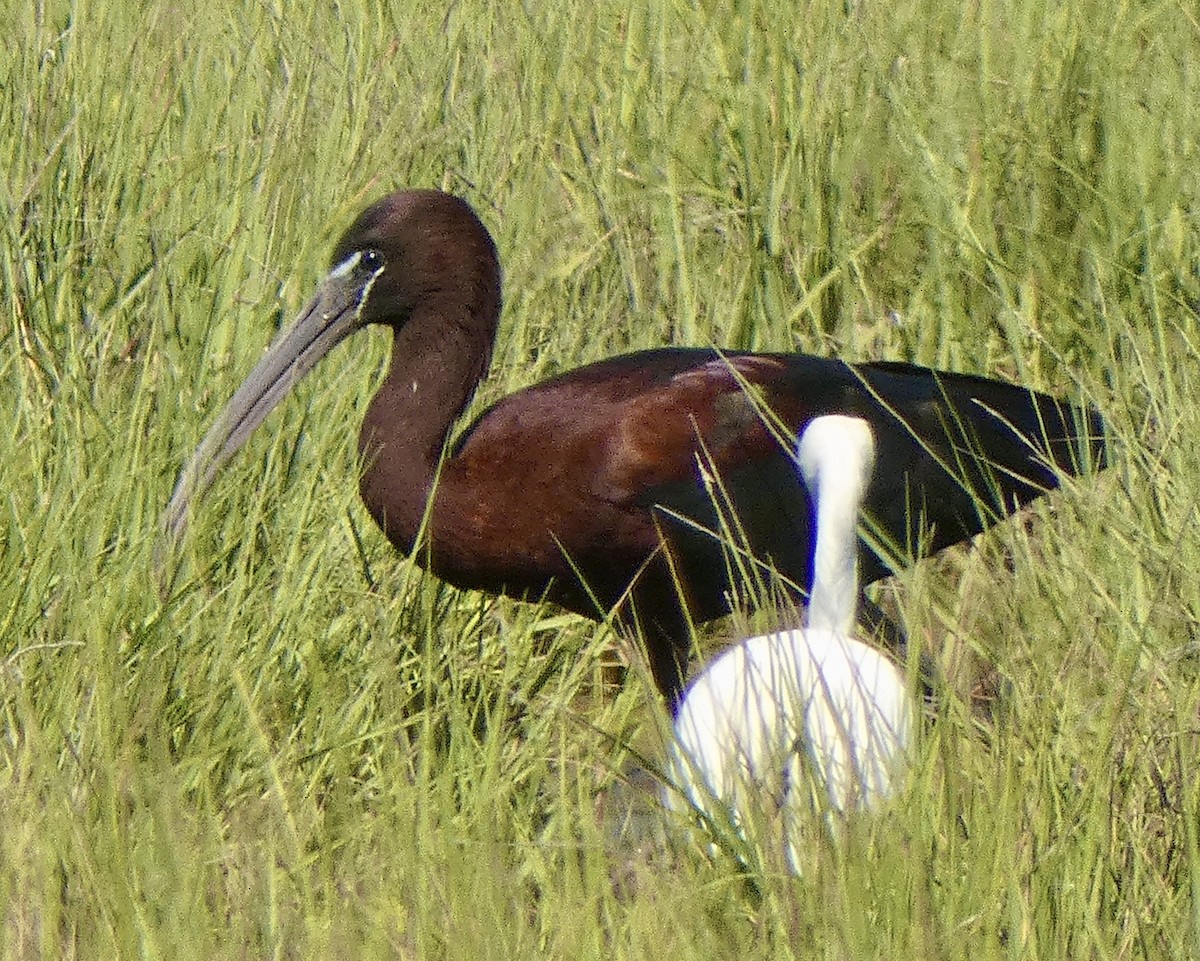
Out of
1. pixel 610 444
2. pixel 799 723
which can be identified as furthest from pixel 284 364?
pixel 799 723

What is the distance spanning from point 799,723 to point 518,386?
174 cm

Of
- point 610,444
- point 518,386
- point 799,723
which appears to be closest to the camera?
point 799,723

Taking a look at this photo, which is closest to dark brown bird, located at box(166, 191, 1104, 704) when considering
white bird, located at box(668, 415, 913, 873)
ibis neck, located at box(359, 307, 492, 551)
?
ibis neck, located at box(359, 307, 492, 551)

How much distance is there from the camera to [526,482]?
3.25 metres

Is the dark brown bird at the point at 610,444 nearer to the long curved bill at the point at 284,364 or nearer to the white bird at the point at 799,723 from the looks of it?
the long curved bill at the point at 284,364

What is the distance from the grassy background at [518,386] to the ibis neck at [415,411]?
0.24ft

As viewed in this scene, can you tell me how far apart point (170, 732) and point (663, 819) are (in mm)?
672

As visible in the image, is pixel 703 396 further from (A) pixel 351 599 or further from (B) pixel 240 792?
(B) pixel 240 792

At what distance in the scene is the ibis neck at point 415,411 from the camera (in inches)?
125

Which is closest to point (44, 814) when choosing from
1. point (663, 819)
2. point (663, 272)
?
point (663, 819)

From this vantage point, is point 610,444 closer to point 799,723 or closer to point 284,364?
point 284,364

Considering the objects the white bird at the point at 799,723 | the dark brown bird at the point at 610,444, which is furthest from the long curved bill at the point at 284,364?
the white bird at the point at 799,723

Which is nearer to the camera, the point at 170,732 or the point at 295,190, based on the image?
the point at 170,732

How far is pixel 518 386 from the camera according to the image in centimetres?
374
